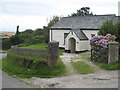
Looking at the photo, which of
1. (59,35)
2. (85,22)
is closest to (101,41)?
(85,22)

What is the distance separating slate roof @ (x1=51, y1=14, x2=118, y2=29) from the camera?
27533mm

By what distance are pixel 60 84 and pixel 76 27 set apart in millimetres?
18327

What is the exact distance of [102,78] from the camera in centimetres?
1209

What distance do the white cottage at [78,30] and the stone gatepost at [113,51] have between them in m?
10.7

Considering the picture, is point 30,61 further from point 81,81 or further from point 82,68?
point 81,81

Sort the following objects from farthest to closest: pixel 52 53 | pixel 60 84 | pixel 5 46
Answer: pixel 5 46 → pixel 52 53 → pixel 60 84

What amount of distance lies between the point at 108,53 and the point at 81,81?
14.4 feet

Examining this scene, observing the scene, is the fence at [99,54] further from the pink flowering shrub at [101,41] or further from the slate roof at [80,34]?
the slate roof at [80,34]

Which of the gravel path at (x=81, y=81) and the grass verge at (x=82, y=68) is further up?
the grass verge at (x=82, y=68)

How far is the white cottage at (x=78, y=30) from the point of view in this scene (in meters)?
26.0

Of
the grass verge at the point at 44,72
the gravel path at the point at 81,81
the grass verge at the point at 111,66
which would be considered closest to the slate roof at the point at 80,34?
the grass verge at the point at 111,66

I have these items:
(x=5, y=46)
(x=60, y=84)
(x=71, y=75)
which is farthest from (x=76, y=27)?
(x=5, y=46)

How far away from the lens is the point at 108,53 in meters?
15.0

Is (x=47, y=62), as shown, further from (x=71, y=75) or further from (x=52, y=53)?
(x=71, y=75)
